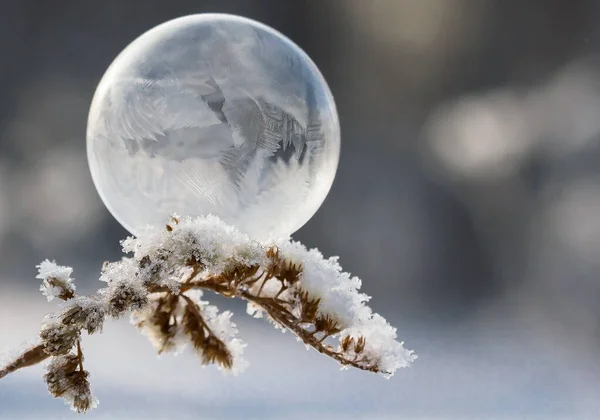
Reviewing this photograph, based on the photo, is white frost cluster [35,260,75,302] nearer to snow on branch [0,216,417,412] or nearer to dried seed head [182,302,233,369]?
snow on branch [0,216,417,412]

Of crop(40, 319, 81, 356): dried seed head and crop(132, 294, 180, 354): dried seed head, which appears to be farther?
crop(132, 294, 180, 354): dried seed head

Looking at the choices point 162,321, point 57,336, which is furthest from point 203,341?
point 57,336

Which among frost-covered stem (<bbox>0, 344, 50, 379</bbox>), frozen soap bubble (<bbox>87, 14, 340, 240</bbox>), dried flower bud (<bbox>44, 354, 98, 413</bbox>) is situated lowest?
dried flower bud (<bbox>44, 354, 98, 413</bbox>)

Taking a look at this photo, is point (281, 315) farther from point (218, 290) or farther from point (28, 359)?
point (28, 359)

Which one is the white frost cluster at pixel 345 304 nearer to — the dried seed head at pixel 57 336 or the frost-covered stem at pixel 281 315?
the frost-covered stem at pixel 281 315

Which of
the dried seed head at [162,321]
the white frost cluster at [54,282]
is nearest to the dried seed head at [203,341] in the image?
the dried seed head at [162,321]

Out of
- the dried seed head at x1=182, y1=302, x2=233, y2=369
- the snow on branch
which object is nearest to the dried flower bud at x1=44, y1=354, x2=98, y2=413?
the snow on branch

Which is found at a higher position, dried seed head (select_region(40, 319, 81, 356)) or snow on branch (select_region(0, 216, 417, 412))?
snow on branch (select_region(0, 216, 417, 412))
